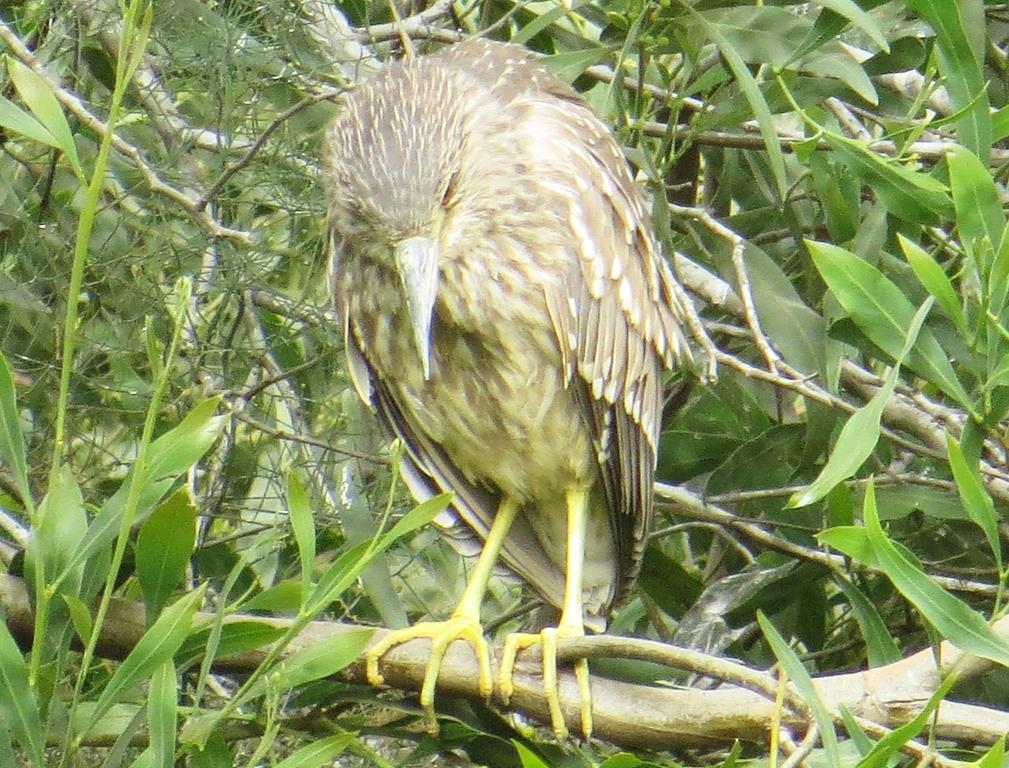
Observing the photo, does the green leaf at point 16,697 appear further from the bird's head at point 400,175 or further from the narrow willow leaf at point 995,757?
the narrow willow leaf at point 995,757

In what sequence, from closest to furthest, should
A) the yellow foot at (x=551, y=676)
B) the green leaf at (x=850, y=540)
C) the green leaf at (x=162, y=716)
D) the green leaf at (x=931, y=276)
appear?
1. the green leaf at (x=162, y=716)
2. the green leaf at (x=850, y=540)
3. the green leaf at (x=931, y=276)
4. the yellow foot at (x=551, y=676)

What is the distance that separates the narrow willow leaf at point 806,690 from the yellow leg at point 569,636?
497 mm

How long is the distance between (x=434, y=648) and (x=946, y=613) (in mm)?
920

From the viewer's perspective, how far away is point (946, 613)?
1.72 meters

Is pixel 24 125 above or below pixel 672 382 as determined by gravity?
above

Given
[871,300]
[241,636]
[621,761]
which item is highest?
[871,300]

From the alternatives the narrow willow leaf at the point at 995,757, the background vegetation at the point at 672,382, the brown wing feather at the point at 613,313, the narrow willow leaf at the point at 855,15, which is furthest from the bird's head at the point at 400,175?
the narrow willow leaf at the point at 995,757

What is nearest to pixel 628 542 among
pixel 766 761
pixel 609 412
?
pixel 609 412

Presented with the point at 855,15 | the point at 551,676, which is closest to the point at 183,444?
the point at 551,676

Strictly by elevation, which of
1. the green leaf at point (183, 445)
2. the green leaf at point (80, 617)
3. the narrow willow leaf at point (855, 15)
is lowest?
the green leaf at point (80, 617)

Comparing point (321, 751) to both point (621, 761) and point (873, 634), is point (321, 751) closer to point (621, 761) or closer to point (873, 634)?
point (621, 761)

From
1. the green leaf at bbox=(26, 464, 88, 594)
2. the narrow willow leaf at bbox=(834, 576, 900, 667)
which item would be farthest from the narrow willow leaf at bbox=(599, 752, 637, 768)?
the green leaf at bbox=(26, 464, 88, 594)

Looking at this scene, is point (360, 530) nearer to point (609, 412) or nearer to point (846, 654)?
point (609, 412)

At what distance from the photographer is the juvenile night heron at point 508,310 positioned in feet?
7.91
